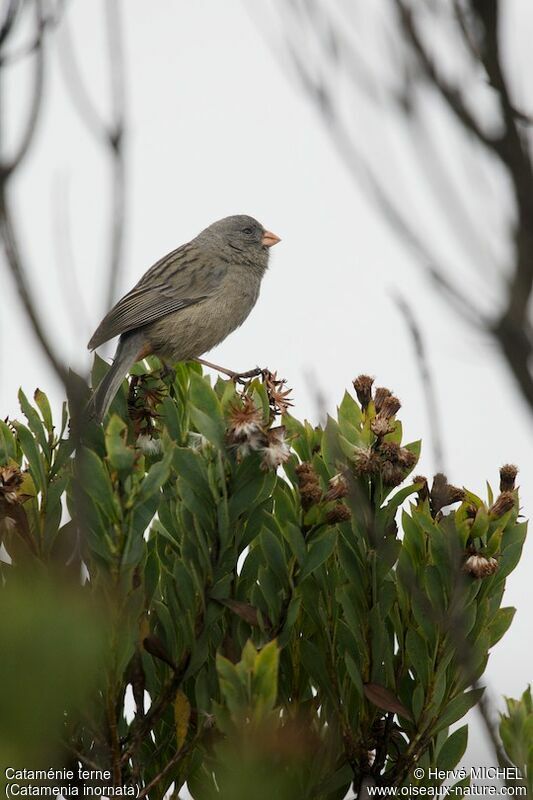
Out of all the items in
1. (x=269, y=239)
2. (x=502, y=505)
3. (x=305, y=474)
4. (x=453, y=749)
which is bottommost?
(x=453, y=749)

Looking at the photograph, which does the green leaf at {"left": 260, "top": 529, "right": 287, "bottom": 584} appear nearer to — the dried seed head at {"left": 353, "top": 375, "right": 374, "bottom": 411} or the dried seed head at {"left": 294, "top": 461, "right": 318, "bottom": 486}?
the dried seed head at {"left": 294, "top": 461, "right": 318, "bottom": 486}

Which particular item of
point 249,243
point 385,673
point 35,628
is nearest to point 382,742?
point 385,673

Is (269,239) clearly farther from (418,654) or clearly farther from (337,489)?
(418,654)

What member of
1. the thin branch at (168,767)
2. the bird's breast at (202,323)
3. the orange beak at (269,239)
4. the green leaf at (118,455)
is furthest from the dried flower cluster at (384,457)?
the orange beak at (269,239)

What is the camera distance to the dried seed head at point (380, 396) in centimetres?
246

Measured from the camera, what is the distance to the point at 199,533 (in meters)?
2.16

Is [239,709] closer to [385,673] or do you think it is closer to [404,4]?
[385,673]

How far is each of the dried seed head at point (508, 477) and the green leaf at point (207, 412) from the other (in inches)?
26.2

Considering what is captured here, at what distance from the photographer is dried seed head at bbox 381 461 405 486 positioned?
7.51ft

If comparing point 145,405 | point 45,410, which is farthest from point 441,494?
point 45,410

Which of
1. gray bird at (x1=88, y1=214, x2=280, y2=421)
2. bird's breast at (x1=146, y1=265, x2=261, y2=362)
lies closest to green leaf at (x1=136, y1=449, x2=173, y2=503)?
gray bird at (x1=88, y1=214, x2=280, y2=421)

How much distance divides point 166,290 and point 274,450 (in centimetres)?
361

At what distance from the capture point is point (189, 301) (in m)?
5.61

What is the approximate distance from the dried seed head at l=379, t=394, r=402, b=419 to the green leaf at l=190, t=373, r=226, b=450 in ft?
1.28
